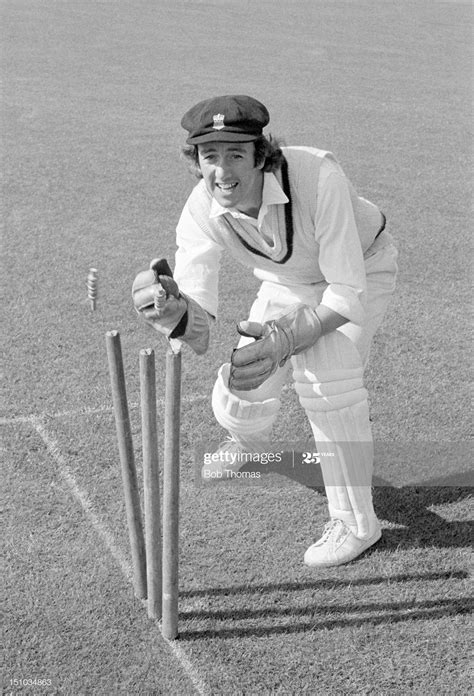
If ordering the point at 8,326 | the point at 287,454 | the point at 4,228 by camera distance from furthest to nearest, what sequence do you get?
the point at 4,228
the point at 8,326
the point at 287,454

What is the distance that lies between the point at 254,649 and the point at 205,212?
1.98m

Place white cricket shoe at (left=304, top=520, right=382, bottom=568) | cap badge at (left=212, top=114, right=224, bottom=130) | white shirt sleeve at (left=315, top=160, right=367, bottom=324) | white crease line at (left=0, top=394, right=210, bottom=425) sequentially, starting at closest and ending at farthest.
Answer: cap badge at (left=212, top=114, right=224, bottom=130) → white shirt sleeve at (left=315, top=160, right=367, bottom=324) → white cricket shoe at (left=304, top=520, right=382, bottom=568) → white crease line at (left=0, top=394, right=210, bottom=425)

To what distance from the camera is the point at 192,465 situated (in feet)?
18.6

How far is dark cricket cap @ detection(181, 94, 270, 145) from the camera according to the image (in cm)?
419

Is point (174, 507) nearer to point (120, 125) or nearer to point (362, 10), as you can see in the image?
point (120, 125)

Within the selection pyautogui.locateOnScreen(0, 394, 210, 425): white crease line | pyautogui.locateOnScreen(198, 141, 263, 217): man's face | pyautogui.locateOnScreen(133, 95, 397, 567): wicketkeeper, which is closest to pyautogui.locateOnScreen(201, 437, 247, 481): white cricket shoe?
pyautogui.locateOnScreen(133, 95, 397, 567): wicketkeeper

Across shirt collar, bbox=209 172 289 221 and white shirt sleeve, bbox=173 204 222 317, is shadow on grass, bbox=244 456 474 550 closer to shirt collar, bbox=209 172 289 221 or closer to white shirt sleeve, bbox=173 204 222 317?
white shirt sleeve, bbox=173 204 222 317

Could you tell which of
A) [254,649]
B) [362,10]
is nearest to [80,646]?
[254,649]

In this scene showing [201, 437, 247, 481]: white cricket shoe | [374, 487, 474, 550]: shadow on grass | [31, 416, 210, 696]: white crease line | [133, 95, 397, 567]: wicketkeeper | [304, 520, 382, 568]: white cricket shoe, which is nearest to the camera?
[31, 416, 210, 696]: white crease line

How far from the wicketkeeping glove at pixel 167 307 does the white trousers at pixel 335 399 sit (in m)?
0.32

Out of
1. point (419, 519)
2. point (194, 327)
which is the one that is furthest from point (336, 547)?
point (194, 327)

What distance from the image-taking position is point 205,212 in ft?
15.4

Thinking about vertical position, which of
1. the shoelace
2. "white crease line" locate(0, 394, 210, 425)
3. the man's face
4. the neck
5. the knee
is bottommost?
"white crease line" locate(0, 394, 210, 425)

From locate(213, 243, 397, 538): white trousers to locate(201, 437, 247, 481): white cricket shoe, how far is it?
374 mm
